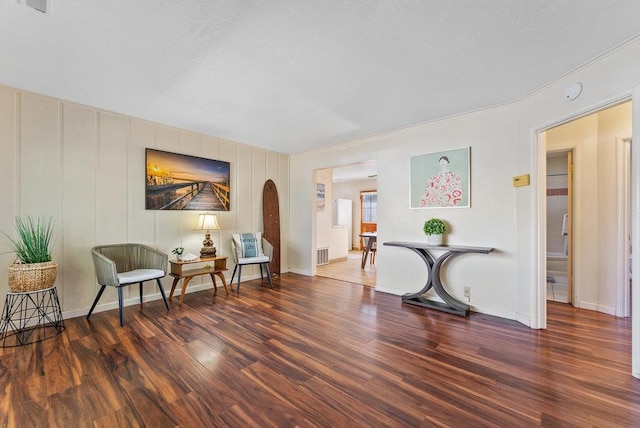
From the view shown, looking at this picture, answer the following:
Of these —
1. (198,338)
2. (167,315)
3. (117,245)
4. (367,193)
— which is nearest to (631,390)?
(198,338)

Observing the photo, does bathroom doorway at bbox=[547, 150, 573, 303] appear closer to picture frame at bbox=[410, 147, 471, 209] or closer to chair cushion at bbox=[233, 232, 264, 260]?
picture frame at bbox=[410, 147, 471, 209]

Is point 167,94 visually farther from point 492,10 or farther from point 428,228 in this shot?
point 428,228

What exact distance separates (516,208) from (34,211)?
518 centimetres

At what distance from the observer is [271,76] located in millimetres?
2395

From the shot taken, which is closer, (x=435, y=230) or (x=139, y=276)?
(x=139, y=276)

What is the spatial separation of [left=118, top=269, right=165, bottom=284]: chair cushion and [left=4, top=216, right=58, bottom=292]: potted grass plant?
55 cm

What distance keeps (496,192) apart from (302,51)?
2607 millimetres

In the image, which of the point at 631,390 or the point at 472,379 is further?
the point at 472,379

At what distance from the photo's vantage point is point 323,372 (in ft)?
6.34

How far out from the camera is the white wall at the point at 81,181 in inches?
106

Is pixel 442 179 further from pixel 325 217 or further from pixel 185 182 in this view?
pixel 185 182

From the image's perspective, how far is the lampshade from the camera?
3857mm

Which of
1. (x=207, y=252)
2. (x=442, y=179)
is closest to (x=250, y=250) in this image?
(x=207, y=252)

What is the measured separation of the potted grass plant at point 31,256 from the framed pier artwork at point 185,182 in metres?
1.03
